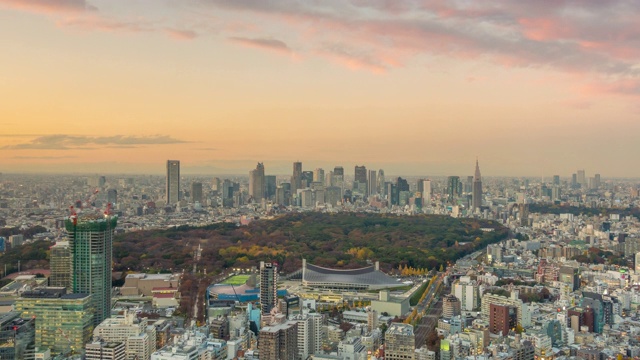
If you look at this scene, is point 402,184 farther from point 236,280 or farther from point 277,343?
point 277,343

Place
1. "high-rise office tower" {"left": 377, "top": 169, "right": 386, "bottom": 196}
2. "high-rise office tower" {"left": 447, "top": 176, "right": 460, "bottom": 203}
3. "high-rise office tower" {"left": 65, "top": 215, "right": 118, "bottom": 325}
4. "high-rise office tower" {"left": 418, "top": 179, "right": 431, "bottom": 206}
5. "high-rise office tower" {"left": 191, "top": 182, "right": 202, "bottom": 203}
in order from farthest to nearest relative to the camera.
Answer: "high-rise office tower" {"left": 377, "top": 169, "right": 386, "bottom": 196}, "high-rise office tower" {"left": 447, "top": 176, "right": 460, "bottom": 203}, "high-rise office tower" {"left": 418, "top": 179, "right": 431, "bottom": 206}, "high-rise office tower" {"left": 191, "top": 182, "right": 202, "bottom": 203}, "high-rise office tower" {"left": 65, "top": 215, "right": 118, "bottom": 325}

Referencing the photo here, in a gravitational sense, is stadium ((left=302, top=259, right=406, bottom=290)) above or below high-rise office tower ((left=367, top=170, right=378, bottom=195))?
below

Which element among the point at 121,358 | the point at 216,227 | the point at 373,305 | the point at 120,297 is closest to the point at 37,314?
the point at 121,358

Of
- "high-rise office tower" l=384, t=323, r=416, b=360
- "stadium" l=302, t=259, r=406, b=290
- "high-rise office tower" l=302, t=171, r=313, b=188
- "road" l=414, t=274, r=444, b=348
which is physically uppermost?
"high-rise office tower" l=302, t=171, r=313, b=188

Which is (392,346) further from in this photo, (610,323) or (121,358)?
(610,323)

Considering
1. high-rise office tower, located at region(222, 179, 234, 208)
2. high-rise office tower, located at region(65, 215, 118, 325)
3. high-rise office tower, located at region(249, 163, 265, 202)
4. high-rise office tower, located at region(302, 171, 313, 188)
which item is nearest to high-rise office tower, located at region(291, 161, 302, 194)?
high-rise office tower, located at region(302, 171, 313, 188)

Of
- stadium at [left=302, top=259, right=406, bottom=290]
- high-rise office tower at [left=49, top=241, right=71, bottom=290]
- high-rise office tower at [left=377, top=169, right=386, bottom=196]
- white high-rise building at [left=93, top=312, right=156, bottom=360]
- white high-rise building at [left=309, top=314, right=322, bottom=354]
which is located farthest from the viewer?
high-rise office tower at [left=377, top=169, right=386, bottom=196]

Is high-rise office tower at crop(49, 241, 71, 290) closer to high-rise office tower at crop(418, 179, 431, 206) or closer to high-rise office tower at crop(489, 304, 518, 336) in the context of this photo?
high-rise office tower at crop(489, 304, 518, 336)
